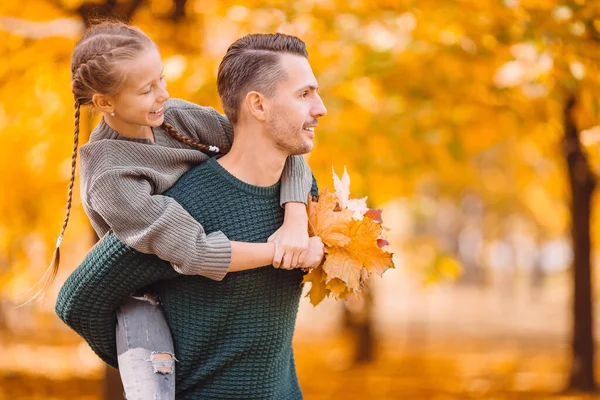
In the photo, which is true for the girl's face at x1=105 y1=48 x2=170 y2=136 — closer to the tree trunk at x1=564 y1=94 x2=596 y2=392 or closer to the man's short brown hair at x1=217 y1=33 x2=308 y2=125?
the man's short brown hair at x1=217 y1=33 x2=308 y2=125

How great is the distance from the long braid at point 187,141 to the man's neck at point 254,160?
97mm

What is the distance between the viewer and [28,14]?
230 inches

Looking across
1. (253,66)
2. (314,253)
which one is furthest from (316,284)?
(253,66)

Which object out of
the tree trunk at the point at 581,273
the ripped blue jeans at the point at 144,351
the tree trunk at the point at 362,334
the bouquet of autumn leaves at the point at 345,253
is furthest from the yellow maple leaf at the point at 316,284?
the tree trunk at the point at 362,334

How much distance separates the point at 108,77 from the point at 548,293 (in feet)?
75.0

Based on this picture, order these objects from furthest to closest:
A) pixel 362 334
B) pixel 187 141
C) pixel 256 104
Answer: pixel 362 334 < pixel 187 141 < pixel 256 104

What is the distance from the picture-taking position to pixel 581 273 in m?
7.65

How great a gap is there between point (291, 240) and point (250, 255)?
128mm

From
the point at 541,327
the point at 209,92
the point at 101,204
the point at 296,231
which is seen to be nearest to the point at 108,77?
the point at 101,204

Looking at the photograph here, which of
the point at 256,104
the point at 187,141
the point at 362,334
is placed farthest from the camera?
the point at 362,334

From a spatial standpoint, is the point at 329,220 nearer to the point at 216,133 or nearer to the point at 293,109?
the point at 293,109

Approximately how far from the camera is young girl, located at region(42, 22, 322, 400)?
1.97 m

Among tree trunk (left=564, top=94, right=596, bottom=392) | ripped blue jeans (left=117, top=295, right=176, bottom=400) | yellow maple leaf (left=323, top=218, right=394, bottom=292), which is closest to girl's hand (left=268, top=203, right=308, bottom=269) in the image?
yellow maple leaf (left=323, top=218, right=394, bottom=292)

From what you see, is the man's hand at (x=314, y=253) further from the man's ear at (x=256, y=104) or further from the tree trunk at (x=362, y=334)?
the tree trunk at (x=362, y=334)
